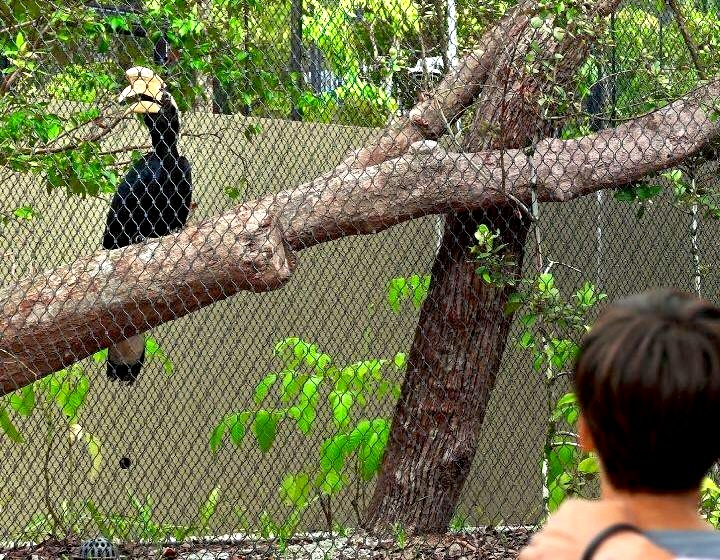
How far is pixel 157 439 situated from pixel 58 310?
93cm

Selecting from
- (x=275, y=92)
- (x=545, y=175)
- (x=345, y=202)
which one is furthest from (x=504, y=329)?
(x=275, y=92)

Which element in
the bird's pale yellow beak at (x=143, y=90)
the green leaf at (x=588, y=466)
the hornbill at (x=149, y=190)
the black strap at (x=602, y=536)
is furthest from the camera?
the hornbill at (x=149, y=190)

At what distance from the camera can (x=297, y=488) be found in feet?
11.7

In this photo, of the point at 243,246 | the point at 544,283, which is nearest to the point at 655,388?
the point at 243,246

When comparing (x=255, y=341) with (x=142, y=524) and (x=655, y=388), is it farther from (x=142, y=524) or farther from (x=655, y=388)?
(x=655, y=388)

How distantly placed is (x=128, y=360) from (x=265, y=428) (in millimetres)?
535

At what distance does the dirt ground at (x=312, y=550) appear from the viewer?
339 centimetres

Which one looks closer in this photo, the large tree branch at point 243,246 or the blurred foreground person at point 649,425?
the blurred foreground person at point 649,425

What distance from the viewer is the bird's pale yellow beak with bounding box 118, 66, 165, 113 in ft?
10.9

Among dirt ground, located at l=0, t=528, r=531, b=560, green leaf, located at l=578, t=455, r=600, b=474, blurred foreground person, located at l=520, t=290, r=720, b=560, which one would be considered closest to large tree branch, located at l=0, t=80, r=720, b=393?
dirt ground, located at l=0, t=528, r=531, b=560

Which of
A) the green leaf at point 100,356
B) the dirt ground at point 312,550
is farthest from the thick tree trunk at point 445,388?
the green leaf at point 100,356

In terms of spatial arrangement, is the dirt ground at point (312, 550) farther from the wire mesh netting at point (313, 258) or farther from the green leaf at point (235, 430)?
the green leaf at point (235, 430)

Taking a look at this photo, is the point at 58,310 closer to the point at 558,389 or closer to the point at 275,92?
the point at 275,92

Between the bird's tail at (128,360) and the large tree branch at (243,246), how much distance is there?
1.61 feet
